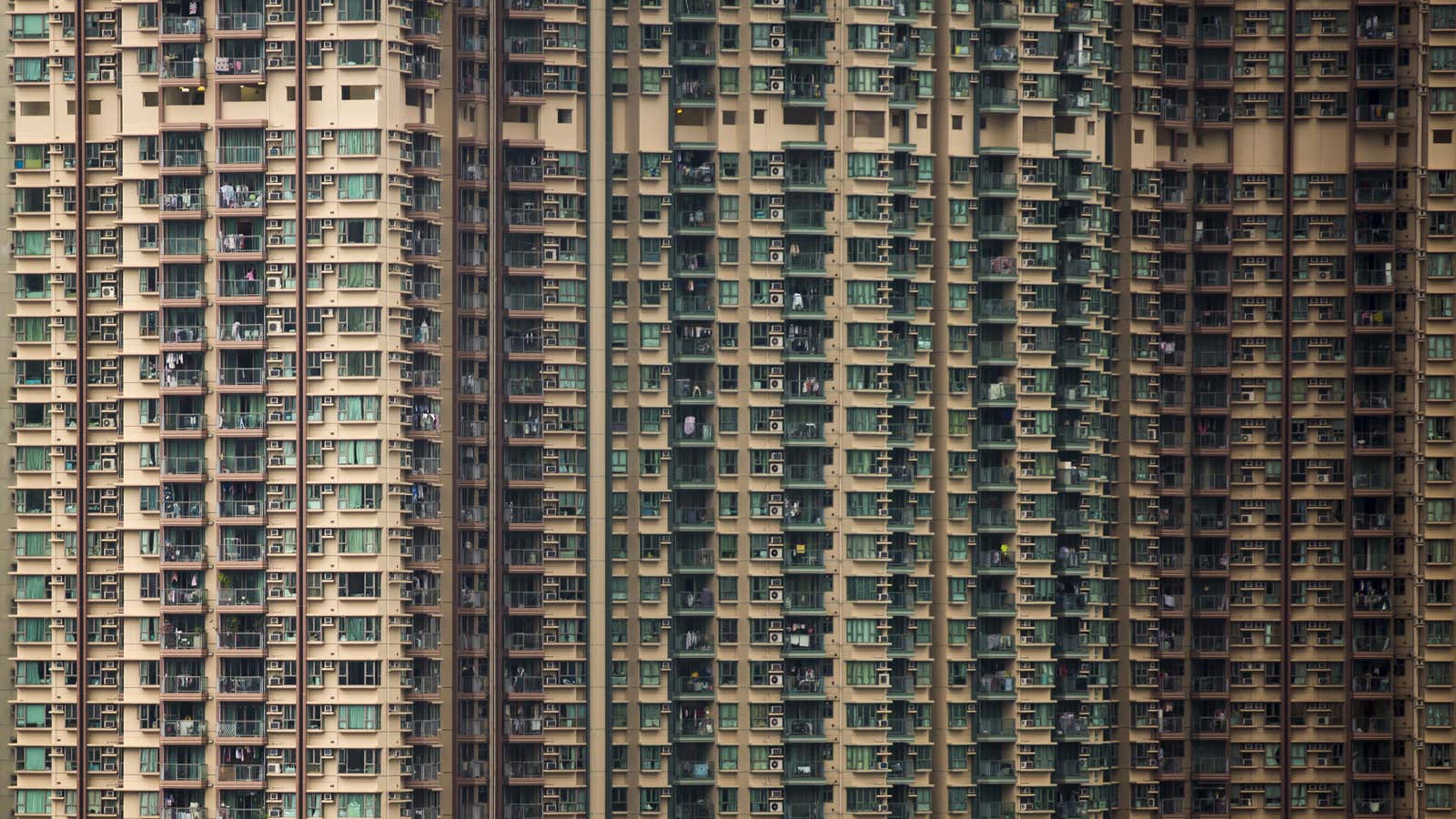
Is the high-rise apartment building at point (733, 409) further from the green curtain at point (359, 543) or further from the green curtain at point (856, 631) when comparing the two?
the green curtain at point (856, 631)

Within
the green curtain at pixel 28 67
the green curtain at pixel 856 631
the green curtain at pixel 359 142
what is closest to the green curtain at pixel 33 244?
the green curtain at pixel 28 67

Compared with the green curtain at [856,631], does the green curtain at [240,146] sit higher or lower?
higher

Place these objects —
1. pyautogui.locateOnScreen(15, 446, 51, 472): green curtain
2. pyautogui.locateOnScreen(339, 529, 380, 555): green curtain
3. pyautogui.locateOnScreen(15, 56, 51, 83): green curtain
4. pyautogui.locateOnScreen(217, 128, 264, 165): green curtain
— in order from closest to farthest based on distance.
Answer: pyautogui.locateOnScreen(339, 529, 380, 555): green curtain, pyautogui.locateOnScreen(217, 128, 264, 165): green curtain, pyautogui.locateOnScreen(15, 446, 51, 472): green curtain, pyautogui.locateOnScreen(15, 56, 51, 83): green curtain

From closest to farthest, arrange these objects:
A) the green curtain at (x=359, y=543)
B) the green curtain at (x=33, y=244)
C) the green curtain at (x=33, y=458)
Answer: the green curtain at (x=359, y=543), the green curtain at (x=33, y=458), the green curtain at (x=33, y=244)

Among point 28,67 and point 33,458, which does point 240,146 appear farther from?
point 33,458

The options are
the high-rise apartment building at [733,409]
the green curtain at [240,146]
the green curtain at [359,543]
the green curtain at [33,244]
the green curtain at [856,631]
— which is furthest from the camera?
the green curtain at [856,631]

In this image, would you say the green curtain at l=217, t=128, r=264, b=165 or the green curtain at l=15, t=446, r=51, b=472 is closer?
the green curtain at l=217, t=128, r=264, b=165

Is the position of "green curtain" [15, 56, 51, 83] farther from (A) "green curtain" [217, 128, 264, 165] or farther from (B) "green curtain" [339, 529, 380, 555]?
(B) "green curtain" [339, 529, 380, 555]

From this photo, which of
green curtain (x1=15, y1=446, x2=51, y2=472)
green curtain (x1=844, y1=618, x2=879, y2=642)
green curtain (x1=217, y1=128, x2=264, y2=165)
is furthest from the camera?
green curtain (x1=844, y1=618, x2=879, y2=642)

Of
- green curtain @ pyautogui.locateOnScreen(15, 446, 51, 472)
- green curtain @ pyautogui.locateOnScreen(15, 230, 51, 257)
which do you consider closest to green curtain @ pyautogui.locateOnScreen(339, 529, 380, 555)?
green curtain @ pyautogui.locateOnScreen(15, 446, 51, 472)
